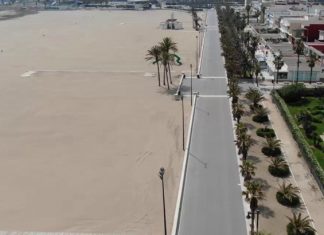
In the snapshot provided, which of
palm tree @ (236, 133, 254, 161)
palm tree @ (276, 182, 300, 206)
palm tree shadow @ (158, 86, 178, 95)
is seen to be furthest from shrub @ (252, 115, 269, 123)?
palm tree @ (276, 182, 300, 206)

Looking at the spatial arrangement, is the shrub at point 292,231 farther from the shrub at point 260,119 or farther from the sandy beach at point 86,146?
the shrub at point 260,119

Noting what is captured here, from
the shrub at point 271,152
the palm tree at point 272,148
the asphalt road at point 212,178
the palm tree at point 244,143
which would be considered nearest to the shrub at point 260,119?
Result: the asphalt road at point 212,178

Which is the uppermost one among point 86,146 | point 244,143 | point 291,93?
point 244,143

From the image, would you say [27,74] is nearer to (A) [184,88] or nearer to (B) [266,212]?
(A) [184,88]

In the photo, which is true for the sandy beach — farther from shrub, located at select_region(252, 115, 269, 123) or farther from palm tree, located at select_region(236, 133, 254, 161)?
shrub, located at select_region(252, 115, 269, 123)

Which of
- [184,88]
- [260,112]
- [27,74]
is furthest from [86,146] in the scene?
[27,74]

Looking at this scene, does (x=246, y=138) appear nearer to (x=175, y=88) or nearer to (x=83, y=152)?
(x=83, y=152)
